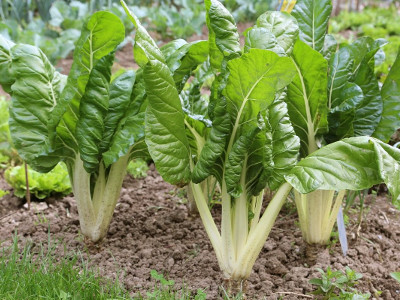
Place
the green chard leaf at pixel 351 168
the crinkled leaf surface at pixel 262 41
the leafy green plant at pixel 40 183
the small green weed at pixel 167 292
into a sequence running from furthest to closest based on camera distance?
the leafy green plant at pixel 40 183 → the small green weed at pixel 167 292 → the crinkled leaf surface at pixel 262 41 → the green chard leaf at pixel 351 168

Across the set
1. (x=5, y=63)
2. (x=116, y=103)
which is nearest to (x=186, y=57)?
(x=116, y=103)

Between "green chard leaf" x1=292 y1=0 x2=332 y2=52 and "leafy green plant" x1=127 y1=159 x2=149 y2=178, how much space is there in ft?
5.62

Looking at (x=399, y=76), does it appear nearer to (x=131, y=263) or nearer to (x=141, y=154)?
(x=141, y=154)

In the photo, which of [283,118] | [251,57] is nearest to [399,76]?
[283,118]

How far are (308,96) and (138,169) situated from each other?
1735 mm

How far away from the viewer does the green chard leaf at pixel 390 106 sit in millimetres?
2561

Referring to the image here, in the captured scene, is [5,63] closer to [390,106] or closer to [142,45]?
[142,45]

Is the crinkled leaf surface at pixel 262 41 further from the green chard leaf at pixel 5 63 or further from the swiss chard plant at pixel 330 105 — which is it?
the green chard leaf at pixel 5 63

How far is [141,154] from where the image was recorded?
2.74m

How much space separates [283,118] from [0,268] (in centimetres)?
144

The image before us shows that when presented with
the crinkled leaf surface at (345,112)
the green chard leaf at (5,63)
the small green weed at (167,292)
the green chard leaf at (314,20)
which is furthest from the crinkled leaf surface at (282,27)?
the green chard leaf at (5,63)

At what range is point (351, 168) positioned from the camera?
6.69ft

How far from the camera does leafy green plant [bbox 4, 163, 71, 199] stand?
3.46 meters

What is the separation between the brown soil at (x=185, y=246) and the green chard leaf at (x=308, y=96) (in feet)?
1.89
